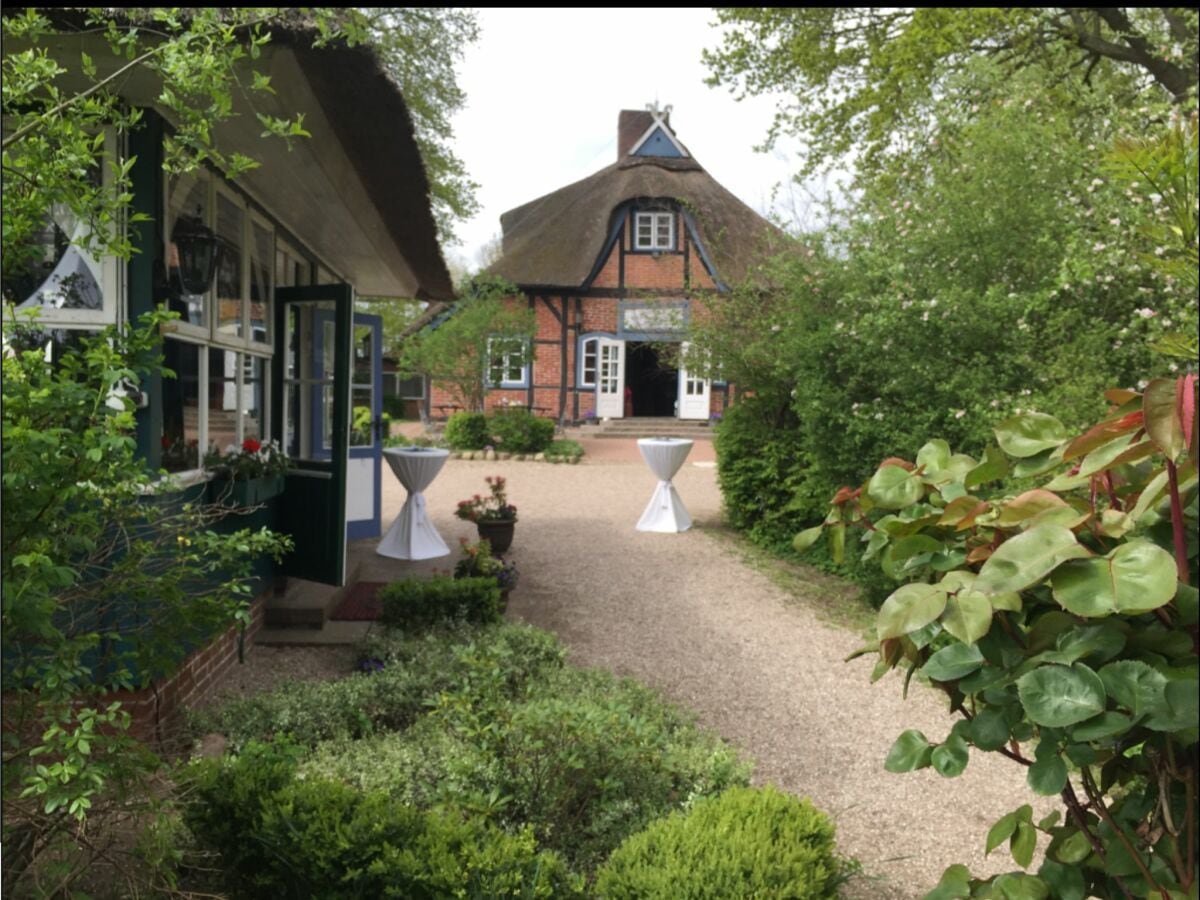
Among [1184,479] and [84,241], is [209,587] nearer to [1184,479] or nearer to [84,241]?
[84,241]

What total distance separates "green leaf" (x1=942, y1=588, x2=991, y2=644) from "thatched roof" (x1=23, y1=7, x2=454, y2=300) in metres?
2.95

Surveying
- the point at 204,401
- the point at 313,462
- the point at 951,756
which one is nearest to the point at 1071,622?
the point at 951,756

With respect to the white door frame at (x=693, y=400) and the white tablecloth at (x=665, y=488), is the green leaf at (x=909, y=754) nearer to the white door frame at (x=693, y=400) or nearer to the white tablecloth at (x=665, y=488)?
the white tablecloth at (x=665, y=488)

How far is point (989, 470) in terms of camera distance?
1.30 meters

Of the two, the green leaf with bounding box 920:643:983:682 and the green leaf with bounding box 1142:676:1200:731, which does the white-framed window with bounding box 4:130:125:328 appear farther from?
the green leaf with bounding box 1142:676:1200:731

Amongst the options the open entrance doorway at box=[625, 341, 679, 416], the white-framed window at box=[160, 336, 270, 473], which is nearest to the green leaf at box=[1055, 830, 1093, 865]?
the white-framed window at box=[160, 336, 270, 473]

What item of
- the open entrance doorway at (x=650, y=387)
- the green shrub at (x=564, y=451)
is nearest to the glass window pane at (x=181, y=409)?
the green shrub at (x=564, y=451)

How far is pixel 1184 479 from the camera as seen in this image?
100 centimetres

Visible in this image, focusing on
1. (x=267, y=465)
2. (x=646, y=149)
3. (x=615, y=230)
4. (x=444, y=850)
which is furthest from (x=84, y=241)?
(x=646, y=149)

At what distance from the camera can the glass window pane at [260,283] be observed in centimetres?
601

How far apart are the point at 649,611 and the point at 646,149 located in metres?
20.1

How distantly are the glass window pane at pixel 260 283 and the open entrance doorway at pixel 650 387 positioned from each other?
66.2 ft

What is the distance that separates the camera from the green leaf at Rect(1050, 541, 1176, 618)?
0.93 meters

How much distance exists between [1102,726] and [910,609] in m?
0.22
